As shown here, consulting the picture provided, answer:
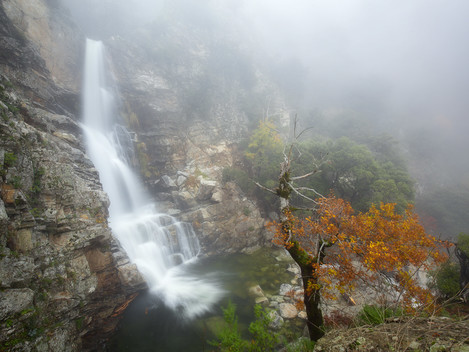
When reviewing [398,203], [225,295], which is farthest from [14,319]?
[398,203]

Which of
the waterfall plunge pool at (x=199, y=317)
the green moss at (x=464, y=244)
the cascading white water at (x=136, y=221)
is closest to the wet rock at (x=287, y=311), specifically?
the waterfall plunge pool at (x=199, y=317)

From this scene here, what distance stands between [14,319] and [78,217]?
471 centimetres

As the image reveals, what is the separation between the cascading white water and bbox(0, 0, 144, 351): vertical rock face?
2.61 meters

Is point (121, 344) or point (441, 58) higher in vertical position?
point (441, 58)

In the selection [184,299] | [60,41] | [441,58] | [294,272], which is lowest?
[294,272]

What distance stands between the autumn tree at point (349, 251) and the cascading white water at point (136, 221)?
800cm

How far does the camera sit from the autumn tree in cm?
593

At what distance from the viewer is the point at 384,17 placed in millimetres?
54375

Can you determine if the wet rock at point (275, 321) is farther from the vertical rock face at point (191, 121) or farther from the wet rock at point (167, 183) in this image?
the wet rock at point (167, 183)

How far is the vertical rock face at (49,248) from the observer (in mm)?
7227

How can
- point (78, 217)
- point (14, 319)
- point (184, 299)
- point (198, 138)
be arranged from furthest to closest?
point (198, 138)
point (184, 299)
point (78, 217)
point (14, 319)

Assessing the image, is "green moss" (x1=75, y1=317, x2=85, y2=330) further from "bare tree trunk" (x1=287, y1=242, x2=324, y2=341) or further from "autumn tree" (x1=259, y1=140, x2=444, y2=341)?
"bare tree trunk" (x1=287, y1=242, x2=324, y2=341)

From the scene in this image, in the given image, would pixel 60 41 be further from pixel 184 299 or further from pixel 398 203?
pixel 398 203

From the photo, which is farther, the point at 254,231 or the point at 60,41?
the point at 60,41
